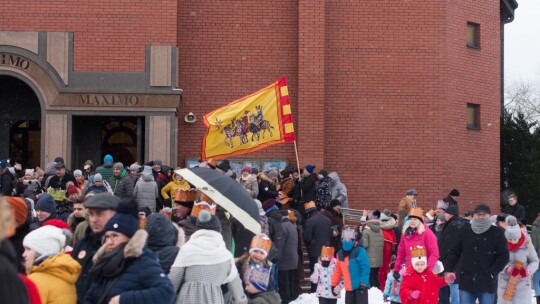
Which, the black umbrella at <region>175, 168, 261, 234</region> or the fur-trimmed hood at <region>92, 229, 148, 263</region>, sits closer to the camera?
the fur-trimmed hood at <region>92, 229, 148, 263</region>

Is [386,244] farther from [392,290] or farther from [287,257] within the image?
[392,290]

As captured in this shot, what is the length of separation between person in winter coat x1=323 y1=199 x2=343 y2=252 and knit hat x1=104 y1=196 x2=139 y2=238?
1168cm

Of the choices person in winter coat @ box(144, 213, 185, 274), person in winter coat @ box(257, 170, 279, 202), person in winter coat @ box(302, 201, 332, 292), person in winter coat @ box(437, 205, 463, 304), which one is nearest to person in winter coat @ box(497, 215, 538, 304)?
person in winter coat @ box(437, 205, 463, 304)

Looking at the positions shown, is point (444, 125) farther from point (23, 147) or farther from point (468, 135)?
point (23, 147)

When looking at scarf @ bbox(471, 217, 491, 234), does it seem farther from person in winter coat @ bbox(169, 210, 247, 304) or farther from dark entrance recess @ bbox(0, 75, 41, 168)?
dark entrance recess @ bbox(0, 75, 41, 168)

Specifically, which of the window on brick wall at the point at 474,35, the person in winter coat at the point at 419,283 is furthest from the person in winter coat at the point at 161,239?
the window on brick wall at the point at 474,35

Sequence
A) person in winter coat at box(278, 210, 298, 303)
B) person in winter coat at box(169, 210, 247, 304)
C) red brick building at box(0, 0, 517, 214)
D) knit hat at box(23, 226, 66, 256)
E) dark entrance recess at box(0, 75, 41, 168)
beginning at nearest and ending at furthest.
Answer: knit hat at box(23, 226, 66, 256) < person in winter coat at box(169, 210, 247, 304) < person in winter coat at box(278, 210, 298, 303) < red brick building at box(0, 0, 517, 214) < dark entrance recess at box(0, 75, 41, 168)

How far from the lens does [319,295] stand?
1459cm

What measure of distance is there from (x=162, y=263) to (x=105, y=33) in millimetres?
16014

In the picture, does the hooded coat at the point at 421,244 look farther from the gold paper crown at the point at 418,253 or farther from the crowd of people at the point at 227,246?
the gold paper crown at the point at 418,253

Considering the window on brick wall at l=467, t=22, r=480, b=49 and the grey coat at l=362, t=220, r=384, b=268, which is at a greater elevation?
the window on brick wall at l=467, t=22, r=480, b=49

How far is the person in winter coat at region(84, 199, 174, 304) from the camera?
6.32 meters

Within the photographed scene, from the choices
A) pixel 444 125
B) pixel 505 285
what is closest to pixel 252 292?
pixel 505 285

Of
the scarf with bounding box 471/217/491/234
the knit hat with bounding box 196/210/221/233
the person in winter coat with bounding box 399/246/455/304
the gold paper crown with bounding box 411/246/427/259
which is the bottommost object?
the person in winter coat with bounding box 399/246/455/304
